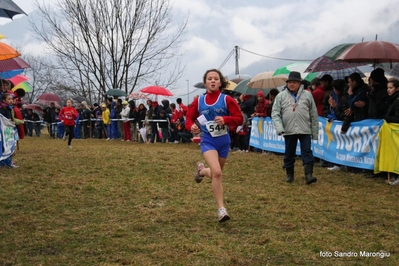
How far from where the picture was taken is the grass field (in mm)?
5074

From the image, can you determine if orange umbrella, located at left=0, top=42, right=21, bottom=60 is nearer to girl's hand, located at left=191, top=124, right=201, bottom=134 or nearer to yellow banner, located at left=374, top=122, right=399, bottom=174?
girl's hand, located at left=191, top=124, right=201, bottom=134

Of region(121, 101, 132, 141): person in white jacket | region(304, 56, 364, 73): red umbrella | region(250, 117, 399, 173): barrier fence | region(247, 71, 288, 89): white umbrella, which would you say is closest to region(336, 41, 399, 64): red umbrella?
region(250, 117, 399, 173): barrier fence

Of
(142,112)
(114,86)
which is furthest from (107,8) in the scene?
(142,112)

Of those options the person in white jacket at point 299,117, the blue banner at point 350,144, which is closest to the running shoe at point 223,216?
the person in white jacket at point 299,117

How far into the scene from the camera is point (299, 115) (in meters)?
9.48

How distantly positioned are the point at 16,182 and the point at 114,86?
2780 cm

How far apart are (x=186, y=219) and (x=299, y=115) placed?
12.0ft

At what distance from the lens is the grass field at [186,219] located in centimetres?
507

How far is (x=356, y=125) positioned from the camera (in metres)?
11.0

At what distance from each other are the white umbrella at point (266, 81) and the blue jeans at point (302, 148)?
814 cm

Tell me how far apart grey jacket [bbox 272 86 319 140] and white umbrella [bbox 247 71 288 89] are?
323 inches

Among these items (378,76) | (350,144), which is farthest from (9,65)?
(378,76)

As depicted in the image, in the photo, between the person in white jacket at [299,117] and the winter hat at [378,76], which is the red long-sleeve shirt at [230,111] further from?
the winter hat at [378,76]

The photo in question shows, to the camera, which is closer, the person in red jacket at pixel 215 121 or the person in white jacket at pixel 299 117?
the person in red jacket at pixel 215 121
